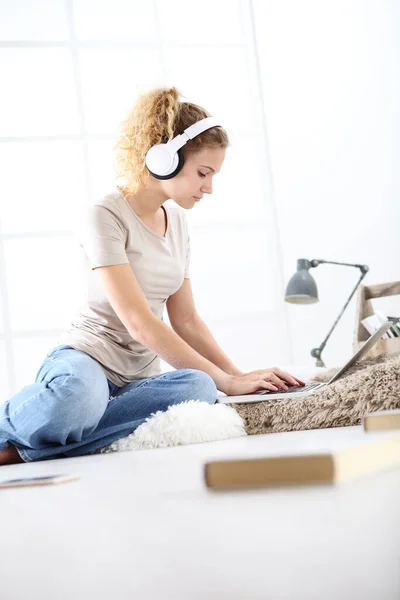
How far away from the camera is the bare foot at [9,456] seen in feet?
5.46

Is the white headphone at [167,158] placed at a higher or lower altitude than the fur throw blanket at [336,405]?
higher

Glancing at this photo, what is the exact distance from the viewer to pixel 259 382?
1.72 m

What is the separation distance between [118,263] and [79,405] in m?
0.35

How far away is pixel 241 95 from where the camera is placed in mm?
4488

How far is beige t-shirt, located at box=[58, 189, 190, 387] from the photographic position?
5.84 ft

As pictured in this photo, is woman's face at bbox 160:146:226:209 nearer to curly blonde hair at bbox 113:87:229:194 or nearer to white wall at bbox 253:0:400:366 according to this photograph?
curly blonde hair at bbox 113:87:229:194

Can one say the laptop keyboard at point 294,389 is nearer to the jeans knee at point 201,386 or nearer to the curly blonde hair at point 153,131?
the jeans knee at point 201,386

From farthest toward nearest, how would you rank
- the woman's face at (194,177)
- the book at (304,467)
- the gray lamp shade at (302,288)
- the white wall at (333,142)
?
the white wall at (333,142)
the gray lamp shade at (302,288)
the woman's face at (194,177)
the book at (304,467)

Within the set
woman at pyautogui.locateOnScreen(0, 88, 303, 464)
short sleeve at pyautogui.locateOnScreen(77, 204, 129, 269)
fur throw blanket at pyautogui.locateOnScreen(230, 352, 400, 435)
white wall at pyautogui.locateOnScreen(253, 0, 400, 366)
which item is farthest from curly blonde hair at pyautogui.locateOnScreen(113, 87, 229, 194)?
white wall at pyautogui.locateOnScreen(253, 0, 400, 366)

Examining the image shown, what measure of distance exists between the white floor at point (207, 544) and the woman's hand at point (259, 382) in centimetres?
87

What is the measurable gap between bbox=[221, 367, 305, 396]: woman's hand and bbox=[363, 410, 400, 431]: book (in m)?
0.53

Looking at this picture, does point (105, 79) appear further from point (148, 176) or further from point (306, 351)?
point (148, 176)

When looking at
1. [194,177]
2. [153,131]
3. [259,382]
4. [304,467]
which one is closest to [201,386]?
[259,382]

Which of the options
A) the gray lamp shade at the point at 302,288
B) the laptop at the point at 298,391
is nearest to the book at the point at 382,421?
the laptop at the point at 298,391
